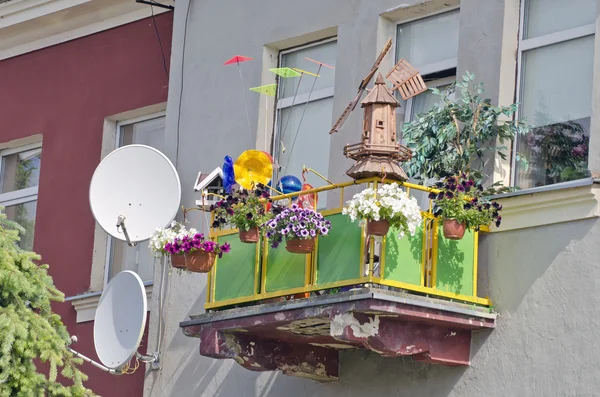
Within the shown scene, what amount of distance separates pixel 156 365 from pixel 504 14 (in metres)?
4.55

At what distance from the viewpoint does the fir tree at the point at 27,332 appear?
485 inches

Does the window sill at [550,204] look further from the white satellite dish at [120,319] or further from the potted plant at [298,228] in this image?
the white satellite dish at [120,319]

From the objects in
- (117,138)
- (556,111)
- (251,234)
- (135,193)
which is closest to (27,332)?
(135,193)

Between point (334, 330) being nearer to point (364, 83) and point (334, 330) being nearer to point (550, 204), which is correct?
point (550, 204)

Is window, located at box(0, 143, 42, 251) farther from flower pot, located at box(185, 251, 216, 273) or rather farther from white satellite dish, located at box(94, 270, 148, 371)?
flower pot, located at box(185, 251, 216, 273)

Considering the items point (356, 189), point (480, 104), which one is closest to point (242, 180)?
point (356, 189)

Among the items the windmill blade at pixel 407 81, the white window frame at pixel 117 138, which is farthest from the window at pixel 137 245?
the windmill blade at pixel 407 81

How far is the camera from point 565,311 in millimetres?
11078

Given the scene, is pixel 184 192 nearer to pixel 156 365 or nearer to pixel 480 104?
pixel 156 365

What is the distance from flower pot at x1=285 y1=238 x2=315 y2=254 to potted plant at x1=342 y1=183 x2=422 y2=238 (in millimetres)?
455

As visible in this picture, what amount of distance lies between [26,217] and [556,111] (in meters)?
7.36

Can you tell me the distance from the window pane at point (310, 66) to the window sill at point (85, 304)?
3.03 m

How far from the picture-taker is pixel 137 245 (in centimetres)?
1586

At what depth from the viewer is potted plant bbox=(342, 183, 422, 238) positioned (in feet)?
35.7
